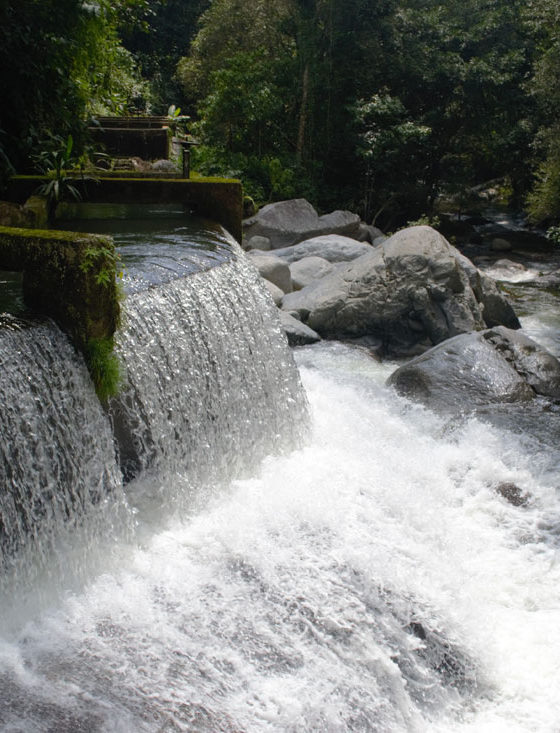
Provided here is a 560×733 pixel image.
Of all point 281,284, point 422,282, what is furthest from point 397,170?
point 422,282

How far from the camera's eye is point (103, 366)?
444 centimetres

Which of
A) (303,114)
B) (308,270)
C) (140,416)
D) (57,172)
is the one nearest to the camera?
(140,416)

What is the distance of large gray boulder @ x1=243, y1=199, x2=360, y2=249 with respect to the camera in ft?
47.3

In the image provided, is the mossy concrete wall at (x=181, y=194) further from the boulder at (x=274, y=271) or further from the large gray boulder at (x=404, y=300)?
the boulder at (x=274, y=271)

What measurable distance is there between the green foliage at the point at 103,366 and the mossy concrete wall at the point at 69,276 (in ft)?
0.12

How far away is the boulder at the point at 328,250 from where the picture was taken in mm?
12586

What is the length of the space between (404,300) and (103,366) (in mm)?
5799

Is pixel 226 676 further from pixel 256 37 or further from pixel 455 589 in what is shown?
pixel 256 37

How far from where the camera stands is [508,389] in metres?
7.58

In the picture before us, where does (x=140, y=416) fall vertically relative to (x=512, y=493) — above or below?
above

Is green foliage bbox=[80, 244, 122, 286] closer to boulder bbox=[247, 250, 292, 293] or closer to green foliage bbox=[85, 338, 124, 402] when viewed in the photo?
green foliage bbox=[85, 338, 124, 402]

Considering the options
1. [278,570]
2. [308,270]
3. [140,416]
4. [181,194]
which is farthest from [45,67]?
[278,570]

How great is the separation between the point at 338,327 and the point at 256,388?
147 inches

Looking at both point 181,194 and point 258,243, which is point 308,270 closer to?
point 258,243
